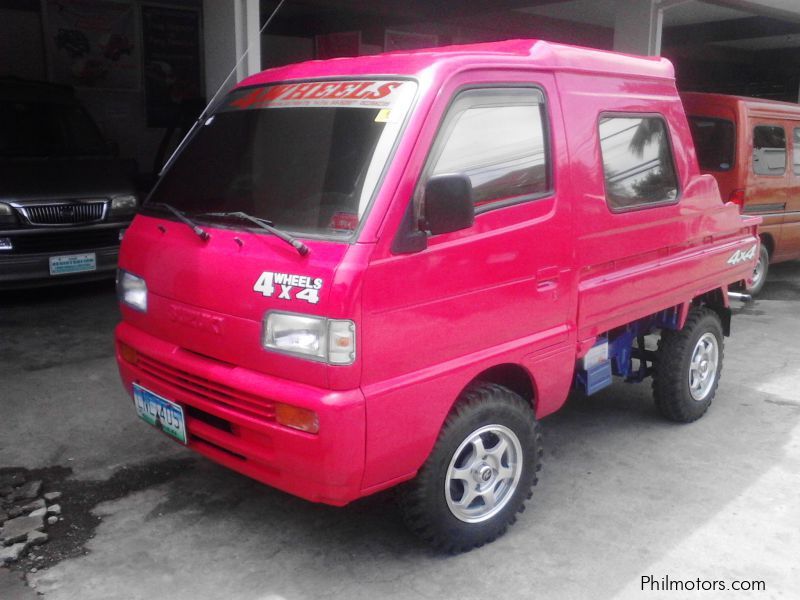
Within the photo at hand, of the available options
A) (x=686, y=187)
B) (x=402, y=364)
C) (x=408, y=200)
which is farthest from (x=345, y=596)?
(x=686, y=187)

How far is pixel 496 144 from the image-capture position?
312cm

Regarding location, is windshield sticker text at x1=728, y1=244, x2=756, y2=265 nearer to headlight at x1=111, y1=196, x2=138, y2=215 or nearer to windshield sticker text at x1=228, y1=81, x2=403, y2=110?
windshield sticker text at x1=228, y1=81, x2=403, y2=110

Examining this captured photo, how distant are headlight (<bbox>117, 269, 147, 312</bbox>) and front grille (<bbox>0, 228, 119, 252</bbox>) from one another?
359 cm

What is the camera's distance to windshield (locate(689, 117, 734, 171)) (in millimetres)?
7496

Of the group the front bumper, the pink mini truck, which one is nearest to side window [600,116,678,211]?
the pink mini truck

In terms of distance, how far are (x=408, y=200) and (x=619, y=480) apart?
6.72 feet

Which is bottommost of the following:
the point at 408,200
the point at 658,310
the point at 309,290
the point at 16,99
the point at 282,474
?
the point at 282,474

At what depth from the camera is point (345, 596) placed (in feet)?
9.40

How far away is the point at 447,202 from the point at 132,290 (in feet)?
5.04

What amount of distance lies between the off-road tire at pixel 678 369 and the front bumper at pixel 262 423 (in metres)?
2.49

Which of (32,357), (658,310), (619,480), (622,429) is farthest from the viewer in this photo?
(32,357)

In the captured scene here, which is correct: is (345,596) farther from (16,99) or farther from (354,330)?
(16,99)

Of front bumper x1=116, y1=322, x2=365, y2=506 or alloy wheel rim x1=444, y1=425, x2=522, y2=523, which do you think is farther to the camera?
alloy wheel rim x1=444, y1=425, x2=522, y2=523

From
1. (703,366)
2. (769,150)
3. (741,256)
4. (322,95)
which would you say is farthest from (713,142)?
(322,95)
